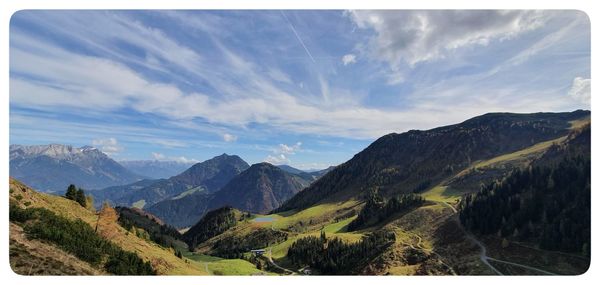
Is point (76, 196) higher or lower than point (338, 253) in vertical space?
higher

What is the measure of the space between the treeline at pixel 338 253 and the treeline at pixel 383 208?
3007 centimetres

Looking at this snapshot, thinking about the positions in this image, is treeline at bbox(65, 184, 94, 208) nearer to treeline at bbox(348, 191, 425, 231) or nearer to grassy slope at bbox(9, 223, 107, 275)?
grassy slope at bbox(9, 223, 107, 275)

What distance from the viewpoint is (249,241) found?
6624 inches

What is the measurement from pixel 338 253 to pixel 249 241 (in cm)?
8784

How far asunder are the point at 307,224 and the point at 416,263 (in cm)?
14077

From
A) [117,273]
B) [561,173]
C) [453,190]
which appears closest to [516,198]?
[561,173]

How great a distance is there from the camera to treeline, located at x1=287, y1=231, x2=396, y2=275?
75.5 metres

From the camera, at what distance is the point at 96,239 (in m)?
36.4

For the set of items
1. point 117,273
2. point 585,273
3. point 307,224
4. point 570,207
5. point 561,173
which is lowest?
point 307,224

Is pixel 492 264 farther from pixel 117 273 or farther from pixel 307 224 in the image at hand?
pixel 307 224

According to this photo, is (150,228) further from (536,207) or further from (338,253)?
Answer: (536,207)

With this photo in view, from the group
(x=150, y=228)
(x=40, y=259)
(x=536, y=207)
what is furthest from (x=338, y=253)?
(x=150, y=228)

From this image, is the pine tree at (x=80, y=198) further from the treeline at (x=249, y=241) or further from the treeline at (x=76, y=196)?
the treeline at (x=249, y=241)

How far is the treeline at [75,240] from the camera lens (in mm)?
30234
